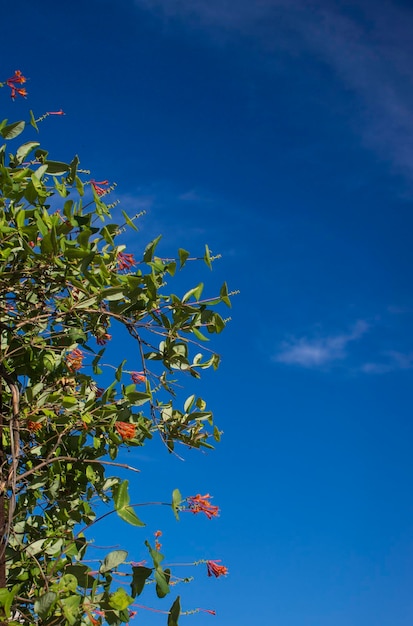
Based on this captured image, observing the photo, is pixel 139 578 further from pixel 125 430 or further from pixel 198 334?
pixel 198 334

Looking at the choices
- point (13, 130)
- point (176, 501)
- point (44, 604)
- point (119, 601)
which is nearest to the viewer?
point (44, 604)

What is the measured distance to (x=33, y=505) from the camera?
3.18 meters

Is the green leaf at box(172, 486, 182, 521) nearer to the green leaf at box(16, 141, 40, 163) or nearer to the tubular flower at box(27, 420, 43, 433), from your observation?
the tubular flower at box(27, 420, 43, 433)

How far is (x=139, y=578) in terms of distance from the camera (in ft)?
8.63

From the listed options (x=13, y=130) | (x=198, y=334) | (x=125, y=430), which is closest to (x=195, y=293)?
(x=198, y=334)

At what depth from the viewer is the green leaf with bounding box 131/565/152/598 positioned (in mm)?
2615

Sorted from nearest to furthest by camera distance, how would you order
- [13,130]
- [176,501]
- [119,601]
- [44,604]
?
[44,604] < [119,601] < [176,501] < [13,130]

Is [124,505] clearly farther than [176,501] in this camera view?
No

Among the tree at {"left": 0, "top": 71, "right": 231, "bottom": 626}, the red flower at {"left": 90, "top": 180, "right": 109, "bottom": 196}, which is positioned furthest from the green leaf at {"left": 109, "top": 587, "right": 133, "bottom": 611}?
the red flower at {"left": 90, "top": 180, "right": 109, "bottom": 196}

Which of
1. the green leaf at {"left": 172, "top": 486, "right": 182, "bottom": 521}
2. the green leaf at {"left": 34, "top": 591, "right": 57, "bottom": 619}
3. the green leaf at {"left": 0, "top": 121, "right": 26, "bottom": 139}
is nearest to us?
the green leaf at {"left": 34, "top": 591, "right": 57, "bottom": 619}

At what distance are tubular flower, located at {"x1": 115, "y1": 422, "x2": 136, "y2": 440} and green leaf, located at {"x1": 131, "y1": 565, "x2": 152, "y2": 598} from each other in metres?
0.51

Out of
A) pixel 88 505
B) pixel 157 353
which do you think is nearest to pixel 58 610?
pixel 88 505

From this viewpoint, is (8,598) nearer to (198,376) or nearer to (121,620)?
(121,620)

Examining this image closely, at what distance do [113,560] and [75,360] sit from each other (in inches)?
38.4
